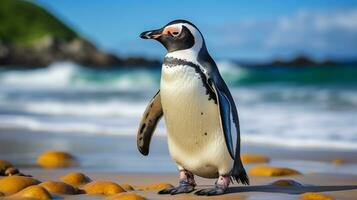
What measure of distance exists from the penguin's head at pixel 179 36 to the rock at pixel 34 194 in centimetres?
133

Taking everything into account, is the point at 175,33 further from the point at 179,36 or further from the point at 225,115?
the point at 225,115

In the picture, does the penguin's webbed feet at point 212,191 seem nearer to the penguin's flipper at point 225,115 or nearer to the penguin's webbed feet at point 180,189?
the penguin's webbed feet at point 180,189

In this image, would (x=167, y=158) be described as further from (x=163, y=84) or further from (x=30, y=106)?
(x=30, y=106)

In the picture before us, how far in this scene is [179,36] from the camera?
5504 millimetres

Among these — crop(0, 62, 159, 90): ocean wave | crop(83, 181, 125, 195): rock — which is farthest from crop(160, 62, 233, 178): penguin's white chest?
crop(0, 62, 159, 90): ocean wave

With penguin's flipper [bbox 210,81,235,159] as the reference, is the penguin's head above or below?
above

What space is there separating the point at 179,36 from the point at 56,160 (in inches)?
137

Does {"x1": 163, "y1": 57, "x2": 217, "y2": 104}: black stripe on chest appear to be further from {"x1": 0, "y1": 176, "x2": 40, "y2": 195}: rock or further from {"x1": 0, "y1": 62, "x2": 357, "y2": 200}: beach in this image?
{"x1": 0, "y1": 176, "x2": 40, "y2": 195}: rock

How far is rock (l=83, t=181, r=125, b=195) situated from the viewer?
5.86 m

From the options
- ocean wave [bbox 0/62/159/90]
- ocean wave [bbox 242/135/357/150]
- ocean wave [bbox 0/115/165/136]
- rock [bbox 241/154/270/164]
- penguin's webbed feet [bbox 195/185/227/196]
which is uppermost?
ocean wave [bbox 0/62/159/90]

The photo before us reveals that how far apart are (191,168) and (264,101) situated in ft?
52.7

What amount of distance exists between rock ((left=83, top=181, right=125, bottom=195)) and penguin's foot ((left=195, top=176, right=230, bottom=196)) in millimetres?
685

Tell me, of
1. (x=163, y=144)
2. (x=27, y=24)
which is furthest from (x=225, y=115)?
(x=27, y=24)

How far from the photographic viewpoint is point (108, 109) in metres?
18.8
